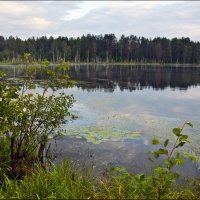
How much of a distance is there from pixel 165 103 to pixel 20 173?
24.8 meters

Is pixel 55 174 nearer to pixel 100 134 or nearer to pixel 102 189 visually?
pixel 102 189

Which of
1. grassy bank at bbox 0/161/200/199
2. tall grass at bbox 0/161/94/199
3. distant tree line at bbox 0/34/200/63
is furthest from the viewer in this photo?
distant tree line at bbox 0/34/200/63

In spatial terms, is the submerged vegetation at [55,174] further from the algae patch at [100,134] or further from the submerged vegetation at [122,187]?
the algae patch at [100,134]

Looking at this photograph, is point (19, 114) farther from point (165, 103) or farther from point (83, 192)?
point (165, 103)

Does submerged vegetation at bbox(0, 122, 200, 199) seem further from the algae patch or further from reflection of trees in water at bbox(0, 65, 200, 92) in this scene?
reflection of trees in water at bbox(0, 65, 200, 92)

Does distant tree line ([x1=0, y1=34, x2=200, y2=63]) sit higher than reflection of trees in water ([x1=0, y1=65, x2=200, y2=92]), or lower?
higher

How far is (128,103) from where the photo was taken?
3169 centimetres

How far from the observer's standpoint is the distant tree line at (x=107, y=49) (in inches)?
6855

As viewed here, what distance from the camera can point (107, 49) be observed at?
590ft

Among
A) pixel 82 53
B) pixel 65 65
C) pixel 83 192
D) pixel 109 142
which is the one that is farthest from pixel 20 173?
pixel 82 53

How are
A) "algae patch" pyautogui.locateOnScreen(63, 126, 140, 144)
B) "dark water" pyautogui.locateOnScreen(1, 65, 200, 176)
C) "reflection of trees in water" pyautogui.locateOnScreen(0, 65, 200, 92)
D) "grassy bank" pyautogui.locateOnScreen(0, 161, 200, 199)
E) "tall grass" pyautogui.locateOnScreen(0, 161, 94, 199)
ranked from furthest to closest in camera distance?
"reflection of trees in water" pyautogui.locateOnScreen(0, 65, 200, 92) < "algae patch" pyautogui.locateOnScreen(63, 126, 140, 144) < "dark water" pyautogui.locateOnScreen(1, 65, 200, 176) < "tall grass" pyautogui.locateOnScreen(0, 161, 94, 199) < "grassy bank" pyautogui.locateOnScreen(0, 161, 200, 199)

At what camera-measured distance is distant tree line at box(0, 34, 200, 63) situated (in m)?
174

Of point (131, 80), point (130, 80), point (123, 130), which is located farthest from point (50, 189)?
point (131, 80)

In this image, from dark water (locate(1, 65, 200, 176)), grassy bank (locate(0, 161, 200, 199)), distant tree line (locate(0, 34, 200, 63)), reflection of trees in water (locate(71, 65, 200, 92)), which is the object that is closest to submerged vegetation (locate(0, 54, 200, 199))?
grassy bank (locate(0, 161, 200, 199))
